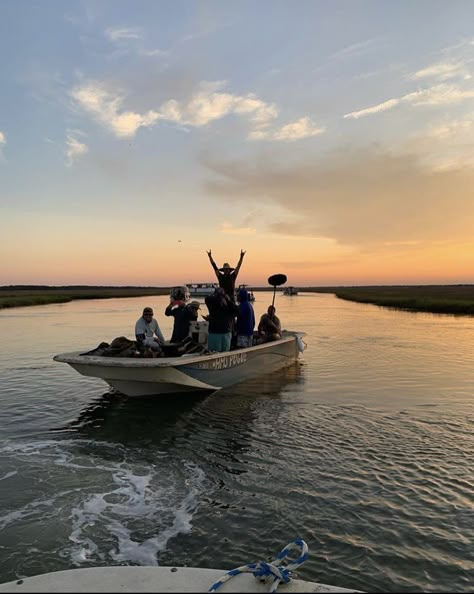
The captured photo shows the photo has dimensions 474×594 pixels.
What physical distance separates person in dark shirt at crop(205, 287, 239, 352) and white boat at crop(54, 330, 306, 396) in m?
0.36

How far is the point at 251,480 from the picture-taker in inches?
247

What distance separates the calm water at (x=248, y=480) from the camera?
14.6ft

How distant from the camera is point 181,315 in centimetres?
1168

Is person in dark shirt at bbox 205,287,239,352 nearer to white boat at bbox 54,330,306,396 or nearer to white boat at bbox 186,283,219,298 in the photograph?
white boat at bbox 54,330,306,396

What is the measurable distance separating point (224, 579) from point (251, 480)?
350cm

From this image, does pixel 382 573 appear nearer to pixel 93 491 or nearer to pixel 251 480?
pixel 251 480

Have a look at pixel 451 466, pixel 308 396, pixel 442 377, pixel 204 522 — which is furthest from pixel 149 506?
pixel 442 377

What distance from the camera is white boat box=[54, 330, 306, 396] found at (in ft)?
30.8

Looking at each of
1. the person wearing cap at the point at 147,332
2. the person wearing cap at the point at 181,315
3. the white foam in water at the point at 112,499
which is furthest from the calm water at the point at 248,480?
the person wearing cap at the point at 181,315

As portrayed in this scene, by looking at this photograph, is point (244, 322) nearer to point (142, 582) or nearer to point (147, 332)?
point (147, 332)

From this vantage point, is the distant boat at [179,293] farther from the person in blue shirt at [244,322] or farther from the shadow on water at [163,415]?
the shadow on water at [163,415]

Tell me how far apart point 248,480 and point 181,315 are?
598 centimetres

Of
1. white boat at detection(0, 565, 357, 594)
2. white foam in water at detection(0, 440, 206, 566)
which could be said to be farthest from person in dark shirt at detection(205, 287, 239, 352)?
white boat at detection(0, 565, 357, 594)

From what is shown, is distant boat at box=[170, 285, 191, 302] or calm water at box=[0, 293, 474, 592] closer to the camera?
calm water at box=[0, 293, 474, 592]
